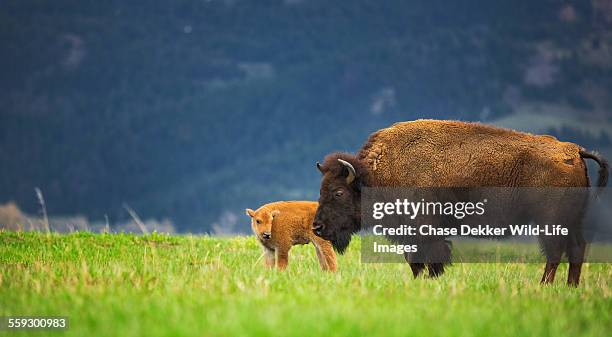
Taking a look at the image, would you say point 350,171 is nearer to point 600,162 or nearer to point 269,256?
point 269,256

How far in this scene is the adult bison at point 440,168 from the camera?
11086 mm

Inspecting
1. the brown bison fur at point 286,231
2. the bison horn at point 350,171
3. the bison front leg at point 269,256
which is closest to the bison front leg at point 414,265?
the bison horn at point 350,171

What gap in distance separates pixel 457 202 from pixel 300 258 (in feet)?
15.3

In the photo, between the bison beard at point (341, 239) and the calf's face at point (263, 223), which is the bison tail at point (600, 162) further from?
the calf's face at point (263, 223)

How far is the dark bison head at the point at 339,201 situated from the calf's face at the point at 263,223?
1.47 metres

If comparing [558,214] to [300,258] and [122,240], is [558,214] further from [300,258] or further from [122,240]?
[122,240]

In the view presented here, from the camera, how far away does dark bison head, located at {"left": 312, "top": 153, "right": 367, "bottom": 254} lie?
11.2 meters

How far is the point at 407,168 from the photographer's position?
443 inches

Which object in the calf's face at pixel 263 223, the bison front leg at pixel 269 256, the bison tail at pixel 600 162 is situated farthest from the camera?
the bison front leg at pixel 269 256

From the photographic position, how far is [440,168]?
11.2 meters

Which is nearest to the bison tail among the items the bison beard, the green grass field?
the green grass field

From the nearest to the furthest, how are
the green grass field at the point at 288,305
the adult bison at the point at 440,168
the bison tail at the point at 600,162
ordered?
the green grass field at the point at 288,305, the adult bison at the point at 440,168, the bison tail at the point at 600,162

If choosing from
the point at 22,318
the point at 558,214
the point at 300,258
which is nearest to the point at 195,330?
the point at 22,318

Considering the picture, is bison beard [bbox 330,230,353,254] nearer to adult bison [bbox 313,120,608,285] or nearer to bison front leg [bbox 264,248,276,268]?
adult bison [bbox 313,120,608,285]
